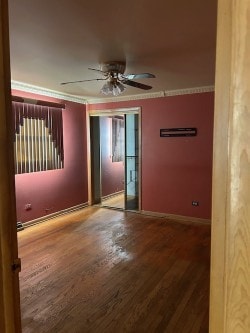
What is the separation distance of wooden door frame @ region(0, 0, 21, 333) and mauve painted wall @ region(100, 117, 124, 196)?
5.24 metres

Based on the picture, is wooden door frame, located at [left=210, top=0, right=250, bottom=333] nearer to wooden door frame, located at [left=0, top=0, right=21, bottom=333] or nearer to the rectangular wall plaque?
wooden door frame, located at [left=0, top=0, right=21, bottom=333]

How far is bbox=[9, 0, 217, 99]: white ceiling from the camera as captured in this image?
1.83m

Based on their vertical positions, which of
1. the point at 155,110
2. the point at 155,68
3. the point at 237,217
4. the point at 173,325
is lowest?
the point at 173,325

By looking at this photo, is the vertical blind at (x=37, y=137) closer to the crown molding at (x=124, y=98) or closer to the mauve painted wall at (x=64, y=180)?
the mauve painted wall at (x=64, y=180)

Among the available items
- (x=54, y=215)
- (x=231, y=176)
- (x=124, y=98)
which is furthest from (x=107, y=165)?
(x=231, y=176)

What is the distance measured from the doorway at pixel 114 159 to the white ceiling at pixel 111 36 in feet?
6.15

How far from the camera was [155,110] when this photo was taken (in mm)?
4945

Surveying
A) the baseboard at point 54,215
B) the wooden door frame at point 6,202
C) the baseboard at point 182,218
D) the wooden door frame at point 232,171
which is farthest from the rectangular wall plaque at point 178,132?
the wooden door frame at point 232,171

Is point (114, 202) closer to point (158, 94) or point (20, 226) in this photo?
point (20, 226)

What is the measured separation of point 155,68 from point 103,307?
9.18ft

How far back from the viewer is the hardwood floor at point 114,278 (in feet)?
6.86

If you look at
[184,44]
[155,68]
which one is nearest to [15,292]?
[184,44]

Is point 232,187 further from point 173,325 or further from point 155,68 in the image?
point 155,68

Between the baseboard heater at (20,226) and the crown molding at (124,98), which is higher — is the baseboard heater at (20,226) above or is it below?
below
